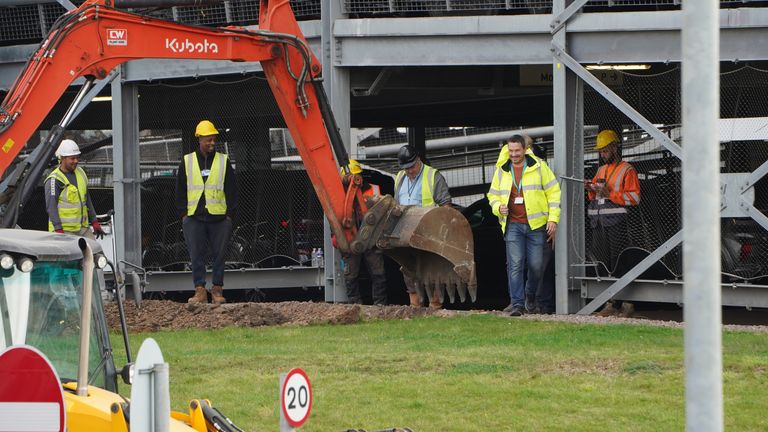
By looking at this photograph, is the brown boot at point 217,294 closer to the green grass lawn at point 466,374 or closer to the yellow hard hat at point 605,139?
the green grass lawn at point 466,374

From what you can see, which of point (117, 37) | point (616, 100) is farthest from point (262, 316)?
point (616, 100)

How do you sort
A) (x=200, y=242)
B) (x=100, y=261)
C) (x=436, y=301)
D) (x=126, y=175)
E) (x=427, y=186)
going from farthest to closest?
(x=126, y=175)
(x=200, y=242)
(x=427, y=186)
(x=436, y=301)
(x=100, y=261)

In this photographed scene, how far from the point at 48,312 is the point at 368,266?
10.9 m

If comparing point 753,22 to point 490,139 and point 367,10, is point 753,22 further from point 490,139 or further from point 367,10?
point 490,139

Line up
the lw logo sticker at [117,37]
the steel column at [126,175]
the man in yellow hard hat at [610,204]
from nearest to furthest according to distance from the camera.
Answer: the lw logo sticker at [117,37], the man in yellow hard hat at [610,204], the steel column at [126,175]

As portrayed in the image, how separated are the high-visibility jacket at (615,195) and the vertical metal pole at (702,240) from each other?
A: 1212cm

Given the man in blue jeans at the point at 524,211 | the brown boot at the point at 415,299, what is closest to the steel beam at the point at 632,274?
the man in blue jeans at the point at 524,211

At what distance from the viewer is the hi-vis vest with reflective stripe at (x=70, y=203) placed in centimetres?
1723

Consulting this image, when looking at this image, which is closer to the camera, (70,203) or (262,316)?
(262,316)

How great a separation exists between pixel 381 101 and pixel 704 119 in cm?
2096

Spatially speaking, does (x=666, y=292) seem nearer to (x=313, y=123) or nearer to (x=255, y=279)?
(x=313, y=123)

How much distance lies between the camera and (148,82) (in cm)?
Answer: 1952

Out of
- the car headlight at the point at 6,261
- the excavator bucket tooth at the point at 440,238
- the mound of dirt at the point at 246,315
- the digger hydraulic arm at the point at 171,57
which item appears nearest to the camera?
the car headlight at the point at 6,261

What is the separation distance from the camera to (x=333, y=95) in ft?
59.5
